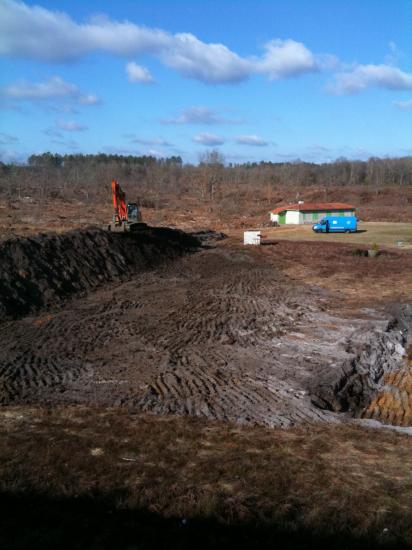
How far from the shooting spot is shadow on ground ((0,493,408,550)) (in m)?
5.56

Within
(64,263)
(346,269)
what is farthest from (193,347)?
(346,269)

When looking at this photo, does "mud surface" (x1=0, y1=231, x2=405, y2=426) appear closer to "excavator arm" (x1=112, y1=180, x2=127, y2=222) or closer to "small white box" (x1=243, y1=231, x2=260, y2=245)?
"excavator arm" (x1=112, y1=180, x2=127, y2=222)

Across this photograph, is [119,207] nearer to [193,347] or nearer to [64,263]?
[64,263]

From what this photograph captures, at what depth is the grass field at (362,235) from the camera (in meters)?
40.1

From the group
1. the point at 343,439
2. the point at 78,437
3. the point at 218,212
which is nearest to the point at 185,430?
the point at 78,437

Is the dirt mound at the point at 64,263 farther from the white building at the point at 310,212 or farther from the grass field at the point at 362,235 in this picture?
the white building at the point at 310,212

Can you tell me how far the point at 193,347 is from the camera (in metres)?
13.7

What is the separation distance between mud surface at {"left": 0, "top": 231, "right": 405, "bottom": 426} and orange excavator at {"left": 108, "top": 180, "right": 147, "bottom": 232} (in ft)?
24.4

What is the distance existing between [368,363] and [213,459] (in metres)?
7.08

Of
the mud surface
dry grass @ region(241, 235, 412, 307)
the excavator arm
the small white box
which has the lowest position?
the mud surface

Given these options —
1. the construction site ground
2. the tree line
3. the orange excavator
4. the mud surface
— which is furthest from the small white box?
the tree line

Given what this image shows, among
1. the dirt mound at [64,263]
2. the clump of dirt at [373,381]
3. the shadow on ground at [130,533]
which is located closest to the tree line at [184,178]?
the dirt mound at [64,263]

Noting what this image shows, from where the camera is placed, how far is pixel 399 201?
81.1 metres

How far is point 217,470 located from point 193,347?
20.9 ft
